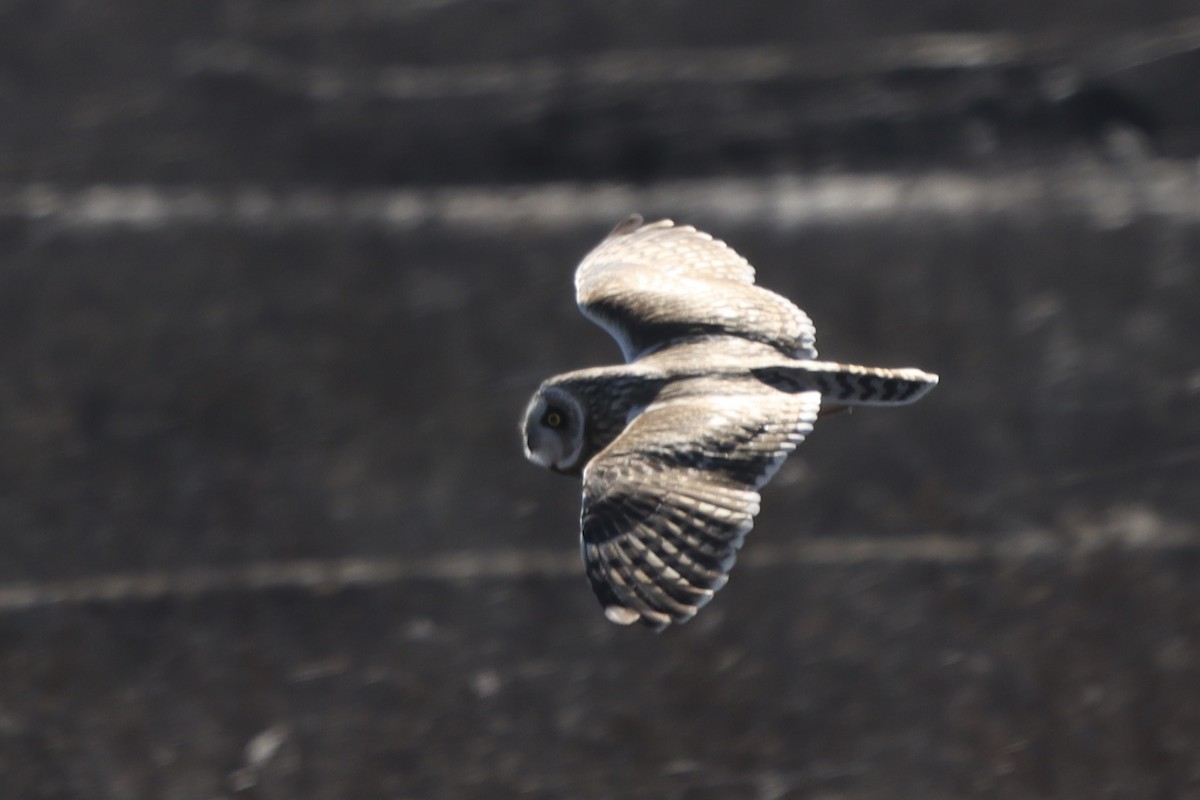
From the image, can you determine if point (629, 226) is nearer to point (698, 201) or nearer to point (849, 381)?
point (849, 381)

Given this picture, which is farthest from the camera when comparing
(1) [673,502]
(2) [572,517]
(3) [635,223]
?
(2) [572,517]

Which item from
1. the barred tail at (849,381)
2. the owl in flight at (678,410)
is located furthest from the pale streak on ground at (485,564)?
the barred tail at (849,381)

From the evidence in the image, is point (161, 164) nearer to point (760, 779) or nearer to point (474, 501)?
point (474, 501)

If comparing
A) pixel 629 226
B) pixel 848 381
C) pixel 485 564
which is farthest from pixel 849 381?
pixel 485 564

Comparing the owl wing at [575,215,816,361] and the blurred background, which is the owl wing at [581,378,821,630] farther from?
the blurred background

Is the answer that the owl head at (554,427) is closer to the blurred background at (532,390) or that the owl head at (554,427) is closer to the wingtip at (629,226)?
the wingtip at (629,226)

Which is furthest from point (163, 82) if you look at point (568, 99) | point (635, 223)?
point (635, 223)

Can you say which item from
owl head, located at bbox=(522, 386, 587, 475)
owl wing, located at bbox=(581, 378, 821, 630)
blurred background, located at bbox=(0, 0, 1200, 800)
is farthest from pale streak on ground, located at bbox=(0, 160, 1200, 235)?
owl wing, located at bbox=(581, 378, 821, 630)
